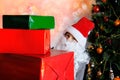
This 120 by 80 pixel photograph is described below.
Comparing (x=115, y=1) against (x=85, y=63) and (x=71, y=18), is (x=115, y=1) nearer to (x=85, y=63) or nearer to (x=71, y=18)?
(x=71, y=18)

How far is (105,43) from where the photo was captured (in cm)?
156

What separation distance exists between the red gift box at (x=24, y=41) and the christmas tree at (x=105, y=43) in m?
0.65

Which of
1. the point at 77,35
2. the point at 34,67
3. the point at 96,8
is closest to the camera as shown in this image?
the point at 34,67

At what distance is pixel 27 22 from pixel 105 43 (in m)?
0.76

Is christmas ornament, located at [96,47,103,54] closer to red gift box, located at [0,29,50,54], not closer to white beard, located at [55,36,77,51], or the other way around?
white beard, located at [55,36,77,51]

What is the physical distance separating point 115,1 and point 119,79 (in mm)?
522

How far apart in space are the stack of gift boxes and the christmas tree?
578 millimetres

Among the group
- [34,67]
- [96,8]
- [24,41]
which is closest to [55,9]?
[96,8]

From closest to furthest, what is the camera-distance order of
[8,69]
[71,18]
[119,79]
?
[8,69], [119,79], [71,18]

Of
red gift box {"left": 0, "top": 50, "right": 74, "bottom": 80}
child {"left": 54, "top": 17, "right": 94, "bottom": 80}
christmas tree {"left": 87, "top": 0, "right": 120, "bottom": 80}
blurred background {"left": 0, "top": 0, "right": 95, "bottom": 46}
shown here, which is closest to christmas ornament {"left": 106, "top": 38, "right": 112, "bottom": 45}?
christmas tree {"left": 87, "top": 0, "right": 120, "bottom": 80}

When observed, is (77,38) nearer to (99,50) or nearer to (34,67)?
(99,50)

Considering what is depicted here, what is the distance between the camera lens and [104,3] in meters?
1.60

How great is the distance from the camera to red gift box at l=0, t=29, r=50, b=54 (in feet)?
3.19

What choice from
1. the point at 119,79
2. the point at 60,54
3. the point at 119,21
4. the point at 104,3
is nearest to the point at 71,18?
the point at 104,3
